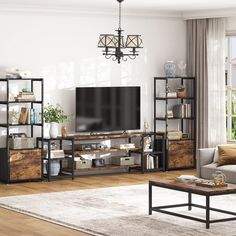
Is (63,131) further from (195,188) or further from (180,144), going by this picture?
(195,188)

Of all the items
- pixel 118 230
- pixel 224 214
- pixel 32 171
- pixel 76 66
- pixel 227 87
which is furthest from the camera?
pixel 227 87

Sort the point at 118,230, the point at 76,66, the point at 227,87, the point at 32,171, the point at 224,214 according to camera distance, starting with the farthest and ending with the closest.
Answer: the point at 227,87 → the point at 76,66 → the point at 32,171 → the point at 224,214 → the point at 118,230

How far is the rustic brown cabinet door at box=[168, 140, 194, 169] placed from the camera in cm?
1195

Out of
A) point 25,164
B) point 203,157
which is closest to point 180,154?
point 203,157

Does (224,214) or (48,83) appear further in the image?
(48,83)

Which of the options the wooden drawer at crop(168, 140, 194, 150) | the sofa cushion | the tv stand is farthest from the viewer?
the wooden drawer at crop(168, 140, 194, 150)

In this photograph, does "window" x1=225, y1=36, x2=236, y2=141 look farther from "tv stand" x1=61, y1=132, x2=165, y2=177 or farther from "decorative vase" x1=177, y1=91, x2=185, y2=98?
"tv stand" x1=61, y1=132, x2=165, y2=177

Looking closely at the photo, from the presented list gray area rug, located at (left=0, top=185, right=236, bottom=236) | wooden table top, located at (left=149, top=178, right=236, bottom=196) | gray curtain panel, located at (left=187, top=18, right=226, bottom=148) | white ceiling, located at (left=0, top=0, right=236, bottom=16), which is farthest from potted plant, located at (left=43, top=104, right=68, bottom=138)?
wooden table top, located at (left=149, top=178, right=236, bottom=196)

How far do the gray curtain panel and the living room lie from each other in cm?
2

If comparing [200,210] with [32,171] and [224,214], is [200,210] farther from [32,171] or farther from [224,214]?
[32,171]

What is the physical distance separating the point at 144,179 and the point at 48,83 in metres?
2.12

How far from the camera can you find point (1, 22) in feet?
34.6

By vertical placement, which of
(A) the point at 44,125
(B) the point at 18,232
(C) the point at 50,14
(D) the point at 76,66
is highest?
(C) the point at 50,14

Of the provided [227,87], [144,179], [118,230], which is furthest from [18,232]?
[227,87]
